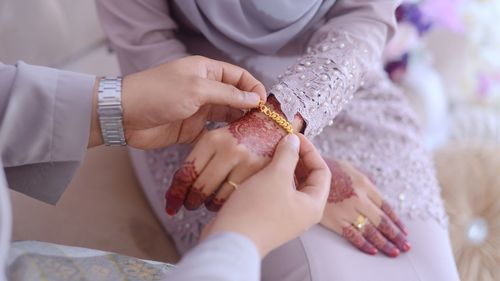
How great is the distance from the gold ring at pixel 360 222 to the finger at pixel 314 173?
0.21m

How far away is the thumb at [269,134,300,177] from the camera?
0.63 metres

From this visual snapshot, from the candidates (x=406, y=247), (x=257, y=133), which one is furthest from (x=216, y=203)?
(x=406, y=247)

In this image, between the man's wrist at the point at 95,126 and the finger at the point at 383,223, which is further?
the finger at the point at 383,223

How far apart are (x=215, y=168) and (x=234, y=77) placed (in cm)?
17

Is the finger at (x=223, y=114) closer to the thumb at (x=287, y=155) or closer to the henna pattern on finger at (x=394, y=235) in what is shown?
the thumb at (x=287, y=155)

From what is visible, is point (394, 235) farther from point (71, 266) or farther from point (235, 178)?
point (71, 266)

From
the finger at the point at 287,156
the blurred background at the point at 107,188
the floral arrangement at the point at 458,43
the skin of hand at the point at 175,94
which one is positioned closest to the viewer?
the finger at the point at 287,156

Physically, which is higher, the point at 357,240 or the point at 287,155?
the point at 287,155

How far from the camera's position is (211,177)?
70 cm

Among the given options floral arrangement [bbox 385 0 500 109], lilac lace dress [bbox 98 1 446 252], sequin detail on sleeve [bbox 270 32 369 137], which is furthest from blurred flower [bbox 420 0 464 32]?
sequin detail on sleeve [bbox 270 32 369 137]

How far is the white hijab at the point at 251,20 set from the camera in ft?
3.04

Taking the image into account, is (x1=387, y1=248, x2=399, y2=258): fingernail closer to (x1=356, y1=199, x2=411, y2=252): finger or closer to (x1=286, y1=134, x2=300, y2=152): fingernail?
(x1=356, y1=199, x2=411, y2=252): finger

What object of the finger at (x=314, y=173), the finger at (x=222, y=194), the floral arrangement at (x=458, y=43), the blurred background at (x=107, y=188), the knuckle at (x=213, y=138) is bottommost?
the floral arrangement at (x=458, y=43)

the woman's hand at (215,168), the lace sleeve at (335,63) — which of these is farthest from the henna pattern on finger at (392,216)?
the woman's hand at (215,168)
